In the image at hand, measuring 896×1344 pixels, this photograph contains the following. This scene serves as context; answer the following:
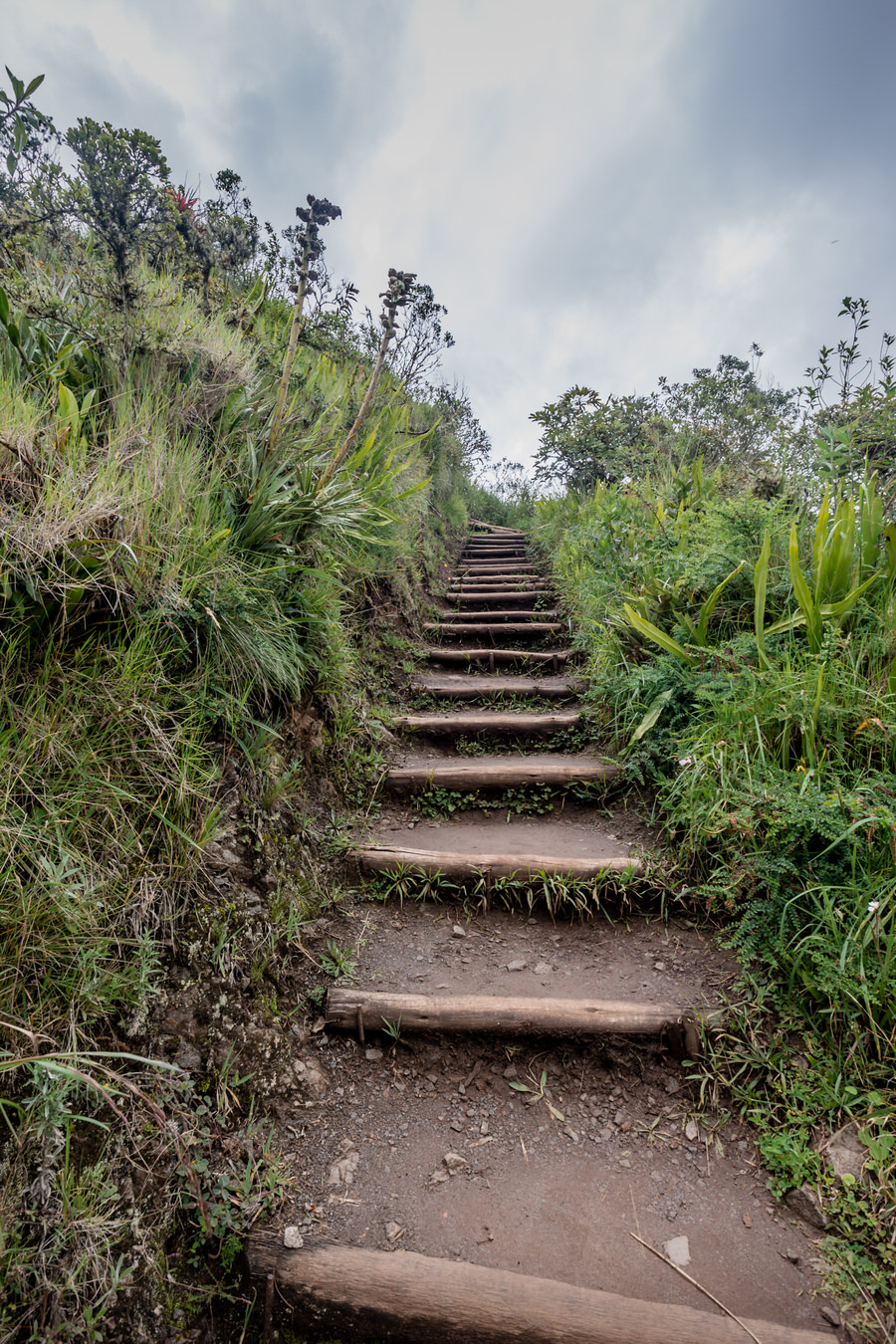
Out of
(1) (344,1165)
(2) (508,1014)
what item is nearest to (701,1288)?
(2) (508,1014)

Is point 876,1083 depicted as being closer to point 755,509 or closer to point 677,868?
point 677,868

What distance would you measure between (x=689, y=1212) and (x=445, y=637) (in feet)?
12.5

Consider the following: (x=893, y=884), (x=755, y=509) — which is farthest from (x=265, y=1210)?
(x=755, y=509)

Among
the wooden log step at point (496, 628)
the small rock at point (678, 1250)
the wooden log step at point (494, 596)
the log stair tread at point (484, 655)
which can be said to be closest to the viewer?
the small rock at point (678, 1250)

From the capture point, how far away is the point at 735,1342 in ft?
3.62

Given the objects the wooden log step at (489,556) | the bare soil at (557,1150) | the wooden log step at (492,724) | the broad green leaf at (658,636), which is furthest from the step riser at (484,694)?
the wooden log step at (489,556)

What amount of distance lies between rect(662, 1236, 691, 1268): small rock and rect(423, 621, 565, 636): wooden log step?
12.0ft

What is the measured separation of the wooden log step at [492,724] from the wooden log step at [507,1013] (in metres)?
1.63

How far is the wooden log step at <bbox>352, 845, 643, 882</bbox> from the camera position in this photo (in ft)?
7.20

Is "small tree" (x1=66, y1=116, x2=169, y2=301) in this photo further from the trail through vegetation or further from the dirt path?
the dirt path

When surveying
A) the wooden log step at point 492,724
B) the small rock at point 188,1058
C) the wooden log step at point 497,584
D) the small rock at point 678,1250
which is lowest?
the small rock at point 678,1250

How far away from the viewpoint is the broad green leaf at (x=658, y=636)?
2686 millimetres

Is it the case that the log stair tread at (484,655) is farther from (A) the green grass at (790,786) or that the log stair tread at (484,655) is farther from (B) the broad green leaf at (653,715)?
(B) the broad green leaf at (653,715)

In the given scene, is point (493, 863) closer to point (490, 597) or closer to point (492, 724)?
point (492, 724)
